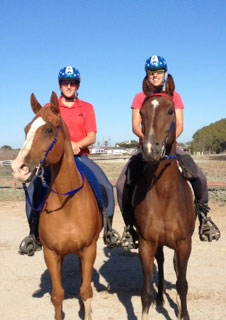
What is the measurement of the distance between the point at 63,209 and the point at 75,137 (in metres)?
1.22

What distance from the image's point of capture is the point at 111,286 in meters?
7.34

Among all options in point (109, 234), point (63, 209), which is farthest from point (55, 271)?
point (109, 234)

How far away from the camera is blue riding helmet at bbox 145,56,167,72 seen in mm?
5398

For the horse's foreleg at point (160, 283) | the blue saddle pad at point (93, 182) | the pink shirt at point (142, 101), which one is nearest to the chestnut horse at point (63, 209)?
the blue saddle pad at point (93, 182)

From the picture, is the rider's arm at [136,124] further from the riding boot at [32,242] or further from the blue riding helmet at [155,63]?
the riding boot at [32,242]

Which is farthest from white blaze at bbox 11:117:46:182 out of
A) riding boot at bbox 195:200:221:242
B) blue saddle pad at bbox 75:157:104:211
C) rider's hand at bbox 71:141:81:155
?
riding boot at bbox 195:200:221:242

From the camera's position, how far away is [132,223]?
19.9 feet

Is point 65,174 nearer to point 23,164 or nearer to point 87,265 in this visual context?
point 23,164

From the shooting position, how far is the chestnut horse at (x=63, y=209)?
4.63 metres

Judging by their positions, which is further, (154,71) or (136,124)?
(136,124)

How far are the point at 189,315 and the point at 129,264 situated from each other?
282cm

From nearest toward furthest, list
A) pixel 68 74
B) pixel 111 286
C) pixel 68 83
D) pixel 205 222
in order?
pixel 68 74
pixel 68 83
pixel 205 222
pixel 111 286

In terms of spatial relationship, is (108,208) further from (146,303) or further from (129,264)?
(129,264)

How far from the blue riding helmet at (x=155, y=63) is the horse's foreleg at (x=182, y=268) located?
229 centimetres
